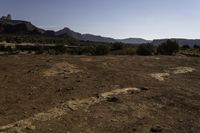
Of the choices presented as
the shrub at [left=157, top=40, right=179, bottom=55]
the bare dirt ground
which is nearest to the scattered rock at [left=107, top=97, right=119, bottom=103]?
the bare dirt ground

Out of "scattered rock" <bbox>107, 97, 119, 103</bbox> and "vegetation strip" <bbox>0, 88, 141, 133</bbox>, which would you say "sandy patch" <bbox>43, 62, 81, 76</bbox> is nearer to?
"vegetation strip" <bbox>0, 88, 141, 133</bbox>

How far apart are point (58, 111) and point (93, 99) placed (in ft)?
6.10

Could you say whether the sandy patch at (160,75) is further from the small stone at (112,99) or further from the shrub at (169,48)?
the shrub at (169,48)

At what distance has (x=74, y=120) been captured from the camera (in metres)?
10.2

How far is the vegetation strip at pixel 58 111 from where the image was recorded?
927 centimetres

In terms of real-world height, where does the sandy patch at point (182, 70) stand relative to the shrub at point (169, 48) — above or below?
below

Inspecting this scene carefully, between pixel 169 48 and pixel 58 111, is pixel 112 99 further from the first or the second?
pixel 169 48

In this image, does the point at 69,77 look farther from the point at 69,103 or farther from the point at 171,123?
the point at 171,123

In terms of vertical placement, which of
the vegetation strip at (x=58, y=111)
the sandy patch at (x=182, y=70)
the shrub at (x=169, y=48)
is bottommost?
the vegetation strip at (x=58, y=111)

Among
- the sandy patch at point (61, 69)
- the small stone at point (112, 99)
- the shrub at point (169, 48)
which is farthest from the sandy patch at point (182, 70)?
the shrub at point (169, 48)

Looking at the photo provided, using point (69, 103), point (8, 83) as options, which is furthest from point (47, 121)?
point (8, 83)

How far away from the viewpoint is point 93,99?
12.4m

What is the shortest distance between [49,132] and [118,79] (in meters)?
7.15

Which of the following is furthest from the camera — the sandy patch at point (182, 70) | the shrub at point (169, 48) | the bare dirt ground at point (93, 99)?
the shrub at point (169, 48)
